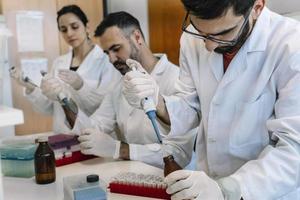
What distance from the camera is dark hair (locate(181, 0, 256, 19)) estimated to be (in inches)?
37.3

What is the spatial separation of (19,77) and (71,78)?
12.7 inches

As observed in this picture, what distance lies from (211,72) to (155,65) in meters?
0.70

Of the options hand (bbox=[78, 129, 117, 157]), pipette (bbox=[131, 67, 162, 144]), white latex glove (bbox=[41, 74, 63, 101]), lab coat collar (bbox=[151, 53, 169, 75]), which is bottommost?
hand (bbox=[78, 129, 117, 157])

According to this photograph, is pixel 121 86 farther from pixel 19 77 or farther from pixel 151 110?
pixel 151 110

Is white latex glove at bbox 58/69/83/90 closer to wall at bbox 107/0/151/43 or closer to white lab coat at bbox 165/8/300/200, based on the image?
wall at bbox 107/0/151/43

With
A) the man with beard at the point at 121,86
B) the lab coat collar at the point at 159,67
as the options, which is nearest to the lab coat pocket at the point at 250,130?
the man with beard at the point at 121,86

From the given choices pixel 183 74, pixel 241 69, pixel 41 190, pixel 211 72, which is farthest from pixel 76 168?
pixel 241 69

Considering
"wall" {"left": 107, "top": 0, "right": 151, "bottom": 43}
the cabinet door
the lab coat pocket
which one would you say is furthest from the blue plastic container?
"wall" {"left": 107, "top": 0, "right": 151, "bottom": 43}

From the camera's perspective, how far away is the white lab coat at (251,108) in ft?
3.28

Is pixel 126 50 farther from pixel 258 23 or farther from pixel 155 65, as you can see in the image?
pixel 258 23

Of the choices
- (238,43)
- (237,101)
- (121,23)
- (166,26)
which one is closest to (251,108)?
(237,101)

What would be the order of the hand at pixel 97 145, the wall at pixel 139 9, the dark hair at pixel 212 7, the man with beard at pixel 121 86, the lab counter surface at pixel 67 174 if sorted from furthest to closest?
the wall at pixel 139 9 → the man with beard at pixel 121 86 → the hand at pixel 97 145 → the lab counter surface at pixel 67 174 → the dark hair at pixel 212 7

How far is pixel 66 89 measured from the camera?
2076mm

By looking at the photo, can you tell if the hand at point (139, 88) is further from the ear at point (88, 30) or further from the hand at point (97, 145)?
the ear at point (88, 30)
